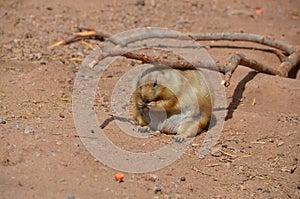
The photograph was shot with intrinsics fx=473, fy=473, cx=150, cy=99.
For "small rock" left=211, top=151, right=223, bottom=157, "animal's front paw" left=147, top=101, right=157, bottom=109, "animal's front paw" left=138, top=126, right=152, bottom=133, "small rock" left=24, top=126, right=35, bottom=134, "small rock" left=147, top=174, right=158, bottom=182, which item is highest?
"animal's front paw" left=147, top=101, right=157, bottom=109

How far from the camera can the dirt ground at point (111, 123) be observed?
121 inches

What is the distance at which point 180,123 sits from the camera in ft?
13.0

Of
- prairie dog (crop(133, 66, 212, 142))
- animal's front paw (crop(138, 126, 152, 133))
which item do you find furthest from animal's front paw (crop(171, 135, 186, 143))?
animal's front paw (crop(138, 126, 152, 133))

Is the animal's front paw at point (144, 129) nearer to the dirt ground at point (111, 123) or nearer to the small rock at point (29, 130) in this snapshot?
the dirt ground at point (111, 123)

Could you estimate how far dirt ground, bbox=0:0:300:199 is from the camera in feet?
10.1

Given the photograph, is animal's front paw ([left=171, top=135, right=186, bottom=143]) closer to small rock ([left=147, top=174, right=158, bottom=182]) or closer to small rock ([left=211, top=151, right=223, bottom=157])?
small rock ([left=211, top=151, right=223, bottom=157])

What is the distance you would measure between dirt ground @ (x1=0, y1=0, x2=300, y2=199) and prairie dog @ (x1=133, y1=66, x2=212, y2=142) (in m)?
0.13

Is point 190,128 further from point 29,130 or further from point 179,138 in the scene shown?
point 29,130

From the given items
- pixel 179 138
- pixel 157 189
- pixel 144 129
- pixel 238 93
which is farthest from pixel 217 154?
pixel 238 93

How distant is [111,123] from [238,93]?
4.88 ft

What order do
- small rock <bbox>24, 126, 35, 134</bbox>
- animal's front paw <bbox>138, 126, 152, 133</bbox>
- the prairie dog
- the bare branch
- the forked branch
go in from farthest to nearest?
the bare branch → the forked branch → animal's front paw <bbox>138, 126, 152, 133</bbox> → the prairie dog → small rock <bbox>24, 126, 35, 134</bbox>

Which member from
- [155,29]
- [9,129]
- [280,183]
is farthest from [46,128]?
[155,29]

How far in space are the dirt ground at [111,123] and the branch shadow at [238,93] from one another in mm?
10

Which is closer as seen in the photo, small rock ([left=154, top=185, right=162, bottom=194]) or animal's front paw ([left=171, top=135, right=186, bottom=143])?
small rock ([left=154, top=185, right=162, bottom=194])
